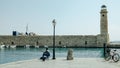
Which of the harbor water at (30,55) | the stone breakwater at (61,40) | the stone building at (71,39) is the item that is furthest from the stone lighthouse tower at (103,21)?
the harbor water at (30,55)

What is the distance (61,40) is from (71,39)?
2.80 m

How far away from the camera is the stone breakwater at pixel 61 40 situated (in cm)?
7626

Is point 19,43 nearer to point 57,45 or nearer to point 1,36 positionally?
point 1,36

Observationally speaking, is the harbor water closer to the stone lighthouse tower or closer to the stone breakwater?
the stone lighthouse tower

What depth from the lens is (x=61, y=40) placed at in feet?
260

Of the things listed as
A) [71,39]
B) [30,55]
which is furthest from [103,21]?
[30,55]

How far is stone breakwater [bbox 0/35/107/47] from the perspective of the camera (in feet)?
250

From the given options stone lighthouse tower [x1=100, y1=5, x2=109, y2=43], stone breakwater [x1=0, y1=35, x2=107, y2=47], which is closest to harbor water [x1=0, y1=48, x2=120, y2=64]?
stone lighthouse tower [x1=100, y1=5, x2=109, y2=43]

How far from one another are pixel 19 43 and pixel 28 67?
70226mm

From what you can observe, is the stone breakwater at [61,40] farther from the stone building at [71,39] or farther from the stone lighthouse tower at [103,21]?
the stone lighthouse tower at [103,21]

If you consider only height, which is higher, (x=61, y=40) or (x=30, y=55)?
(x=61, y=40)

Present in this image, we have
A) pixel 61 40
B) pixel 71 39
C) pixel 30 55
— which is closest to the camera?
pixel 30 55

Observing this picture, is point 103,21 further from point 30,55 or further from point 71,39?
point 30,55

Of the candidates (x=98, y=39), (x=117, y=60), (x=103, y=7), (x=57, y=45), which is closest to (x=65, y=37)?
(x=57, y=45)
